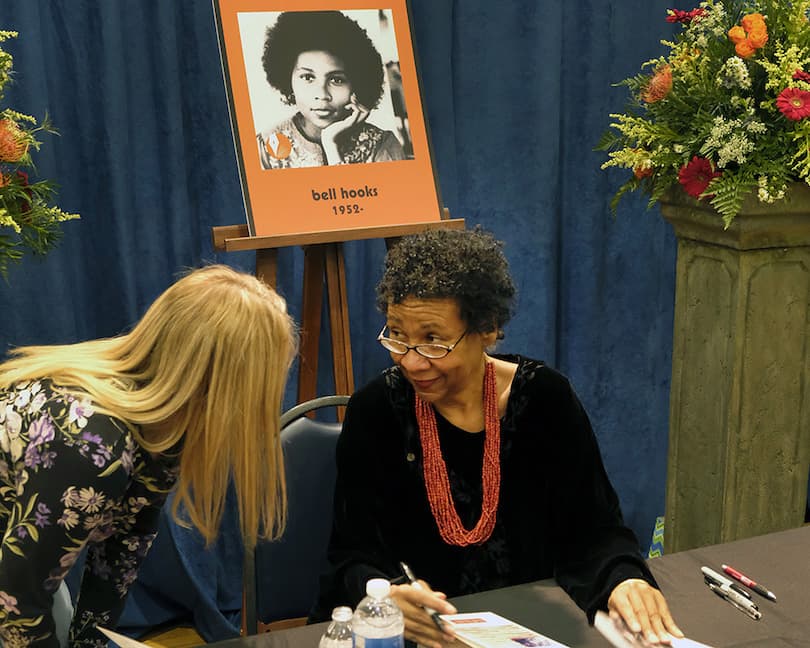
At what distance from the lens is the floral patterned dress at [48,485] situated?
140 centimetres

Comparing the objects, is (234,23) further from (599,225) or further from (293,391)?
(599,225)

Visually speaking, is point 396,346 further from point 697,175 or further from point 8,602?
point 697,175

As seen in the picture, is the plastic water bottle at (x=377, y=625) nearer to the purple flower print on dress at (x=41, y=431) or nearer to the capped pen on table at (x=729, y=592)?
the purple flower print on dress at (x=41, y=431)

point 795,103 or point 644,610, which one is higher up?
point 795,103

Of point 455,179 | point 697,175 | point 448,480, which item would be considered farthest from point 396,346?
point 455,179

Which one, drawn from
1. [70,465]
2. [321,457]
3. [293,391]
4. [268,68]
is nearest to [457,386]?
[321,457]

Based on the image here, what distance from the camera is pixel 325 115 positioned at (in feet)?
9.26

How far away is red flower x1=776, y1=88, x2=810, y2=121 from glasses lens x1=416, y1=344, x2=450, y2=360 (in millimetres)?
1229

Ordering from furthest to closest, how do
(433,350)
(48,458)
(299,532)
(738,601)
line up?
(299,532) < (433,350) < (738,601) < (48,458)

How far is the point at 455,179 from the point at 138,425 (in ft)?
7.01

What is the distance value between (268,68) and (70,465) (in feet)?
5.31

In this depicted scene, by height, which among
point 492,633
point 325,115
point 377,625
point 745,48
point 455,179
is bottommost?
point 492,633

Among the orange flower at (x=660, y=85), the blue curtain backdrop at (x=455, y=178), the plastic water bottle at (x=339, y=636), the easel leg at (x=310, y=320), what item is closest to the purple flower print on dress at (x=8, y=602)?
the plastic water bottle at (x=339, y=636)

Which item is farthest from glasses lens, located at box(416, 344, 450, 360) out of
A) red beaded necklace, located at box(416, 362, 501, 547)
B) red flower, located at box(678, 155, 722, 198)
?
red flower, located at box(678, 155, 722, 198)
